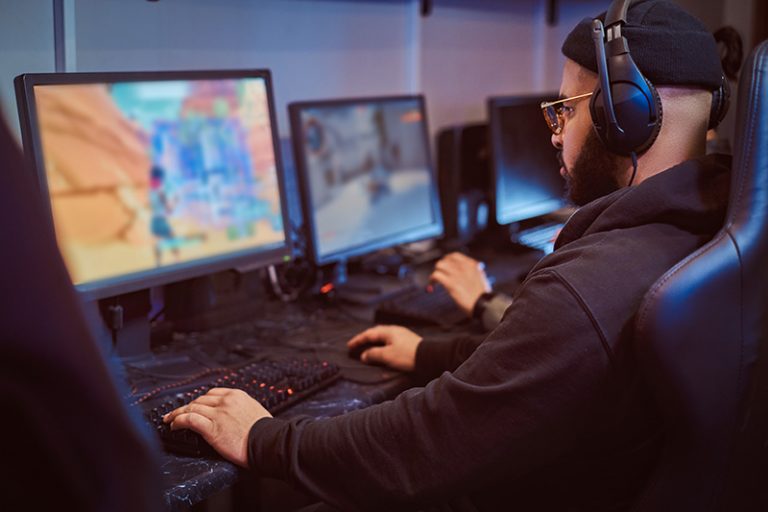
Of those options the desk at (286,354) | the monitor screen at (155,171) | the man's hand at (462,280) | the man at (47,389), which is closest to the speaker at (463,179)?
the desk at (286,354)

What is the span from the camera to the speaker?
95.8 inches

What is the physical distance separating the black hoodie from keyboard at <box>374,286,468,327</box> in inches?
26.5

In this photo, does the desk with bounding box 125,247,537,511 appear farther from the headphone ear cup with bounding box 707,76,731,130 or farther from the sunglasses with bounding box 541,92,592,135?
the headphone ear cup with bounding box 707,76,731,130

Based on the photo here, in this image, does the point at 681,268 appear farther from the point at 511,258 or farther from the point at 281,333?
the point at 511,258

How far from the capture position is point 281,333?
1724 mm

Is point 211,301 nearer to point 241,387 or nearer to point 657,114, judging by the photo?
point 241,387

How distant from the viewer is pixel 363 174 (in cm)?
203

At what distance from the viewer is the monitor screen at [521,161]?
2316 millimetres

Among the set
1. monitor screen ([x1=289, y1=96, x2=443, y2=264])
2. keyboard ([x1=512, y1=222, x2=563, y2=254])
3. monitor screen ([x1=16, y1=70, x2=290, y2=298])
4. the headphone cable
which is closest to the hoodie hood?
the headphone cable

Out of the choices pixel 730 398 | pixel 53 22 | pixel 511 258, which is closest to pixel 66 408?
pixel 730 398

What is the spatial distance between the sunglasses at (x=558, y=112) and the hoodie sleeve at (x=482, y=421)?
1.16ft

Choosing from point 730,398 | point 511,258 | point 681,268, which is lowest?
point 511,258

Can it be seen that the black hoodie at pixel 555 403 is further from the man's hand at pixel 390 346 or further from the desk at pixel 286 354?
the man's hand at pixel 390 346

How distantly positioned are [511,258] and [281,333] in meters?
0.92
